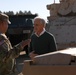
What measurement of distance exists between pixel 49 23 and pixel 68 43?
1.97 metres

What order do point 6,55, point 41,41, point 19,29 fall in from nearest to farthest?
point 6,55 → point 41,41 → point 19,29

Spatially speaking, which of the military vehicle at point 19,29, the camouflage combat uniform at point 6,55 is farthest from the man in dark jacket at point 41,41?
the military vehicle at point 19,29

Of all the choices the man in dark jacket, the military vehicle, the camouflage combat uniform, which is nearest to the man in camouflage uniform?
the camouflage combat uniform

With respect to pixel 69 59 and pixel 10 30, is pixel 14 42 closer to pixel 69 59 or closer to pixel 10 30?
pixel 10 30

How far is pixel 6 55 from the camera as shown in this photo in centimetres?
332

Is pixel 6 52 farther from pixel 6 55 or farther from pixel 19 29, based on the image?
pixel 19 29

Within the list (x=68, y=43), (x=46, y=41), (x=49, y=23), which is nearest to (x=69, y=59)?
(x=46, y=41)

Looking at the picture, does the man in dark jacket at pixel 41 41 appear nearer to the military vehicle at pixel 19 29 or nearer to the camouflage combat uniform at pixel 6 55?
the camouflage combat uniform at pixel 6 55

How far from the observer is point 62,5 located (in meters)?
15.2

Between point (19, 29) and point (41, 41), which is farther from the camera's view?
point (19, 29)

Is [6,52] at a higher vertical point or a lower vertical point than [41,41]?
higher

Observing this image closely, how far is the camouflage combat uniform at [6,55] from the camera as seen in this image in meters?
3.33

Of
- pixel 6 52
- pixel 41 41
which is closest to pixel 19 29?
pixel 41 41

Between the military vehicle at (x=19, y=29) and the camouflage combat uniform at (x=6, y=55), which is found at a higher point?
the camouflage combat uniform at (x=6, y=55)
